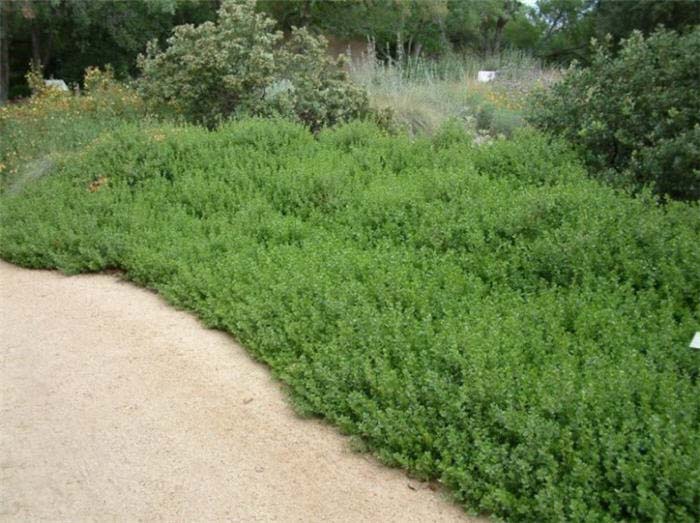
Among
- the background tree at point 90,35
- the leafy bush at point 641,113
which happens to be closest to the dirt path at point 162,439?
the leafy bush at point 641,113

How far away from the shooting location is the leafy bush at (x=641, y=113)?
24.8 ft

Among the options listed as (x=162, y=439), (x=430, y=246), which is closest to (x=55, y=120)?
(x=430, y=246)

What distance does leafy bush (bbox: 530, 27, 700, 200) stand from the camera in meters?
7.57

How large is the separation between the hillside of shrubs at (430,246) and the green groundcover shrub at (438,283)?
0.02 meters

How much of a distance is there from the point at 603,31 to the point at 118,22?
12.3m

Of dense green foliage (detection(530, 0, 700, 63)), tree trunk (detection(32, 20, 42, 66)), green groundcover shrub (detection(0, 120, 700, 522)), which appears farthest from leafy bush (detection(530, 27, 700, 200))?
tree trunk (detection(32, 20, 42, 66))

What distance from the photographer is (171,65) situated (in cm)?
1170

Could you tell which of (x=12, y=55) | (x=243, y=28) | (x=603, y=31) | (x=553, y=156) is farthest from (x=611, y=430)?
(x=12, y=55)

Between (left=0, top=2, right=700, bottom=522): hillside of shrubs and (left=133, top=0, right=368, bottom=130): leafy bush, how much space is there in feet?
0.13

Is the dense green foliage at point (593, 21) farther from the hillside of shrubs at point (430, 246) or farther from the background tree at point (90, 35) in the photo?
the background tree at point (90, 35)

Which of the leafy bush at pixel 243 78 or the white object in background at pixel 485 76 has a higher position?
the leafy bush at pixel 243 78

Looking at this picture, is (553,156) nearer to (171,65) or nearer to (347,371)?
(347,371)

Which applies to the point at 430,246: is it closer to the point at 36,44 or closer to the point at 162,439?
the point at 162,439

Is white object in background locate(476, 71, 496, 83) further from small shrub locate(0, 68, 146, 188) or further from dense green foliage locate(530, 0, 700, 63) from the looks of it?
small shrub locate(0, 68, 146, 188)
